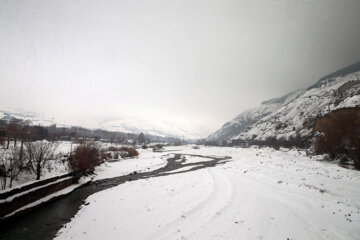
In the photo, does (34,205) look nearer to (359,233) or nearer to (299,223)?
(299,223)

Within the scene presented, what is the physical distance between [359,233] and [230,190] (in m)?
9.62

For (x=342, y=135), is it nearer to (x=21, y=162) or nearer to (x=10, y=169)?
(x=21, y=162)

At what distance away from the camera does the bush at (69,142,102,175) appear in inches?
1075

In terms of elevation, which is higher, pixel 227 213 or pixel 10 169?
pixel 10 169

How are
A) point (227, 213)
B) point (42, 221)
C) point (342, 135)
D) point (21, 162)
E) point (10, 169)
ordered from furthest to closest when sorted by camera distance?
point (342, 135) < point (21, 162) < point (10, 169) < point (42, 221) < point (227, 213)

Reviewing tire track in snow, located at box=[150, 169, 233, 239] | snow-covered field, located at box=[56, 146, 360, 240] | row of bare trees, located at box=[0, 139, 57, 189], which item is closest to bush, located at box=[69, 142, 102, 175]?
row of bare trees, located at box=[0, 139, 57, 189]

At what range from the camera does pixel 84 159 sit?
93.6 ft

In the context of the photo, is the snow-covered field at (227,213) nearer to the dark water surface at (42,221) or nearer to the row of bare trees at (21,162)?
the dark water surface at (42,221)

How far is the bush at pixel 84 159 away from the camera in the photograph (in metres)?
27.3

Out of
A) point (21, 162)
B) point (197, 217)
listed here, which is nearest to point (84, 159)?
point (21, 162)

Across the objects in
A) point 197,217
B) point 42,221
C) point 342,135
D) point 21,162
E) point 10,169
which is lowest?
point 42,221

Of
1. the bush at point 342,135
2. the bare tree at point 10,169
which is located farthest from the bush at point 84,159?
the bush at point 342,135

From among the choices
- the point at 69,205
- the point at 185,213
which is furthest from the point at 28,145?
the point at 185,213

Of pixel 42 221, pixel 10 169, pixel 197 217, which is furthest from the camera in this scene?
pixel 10 169
